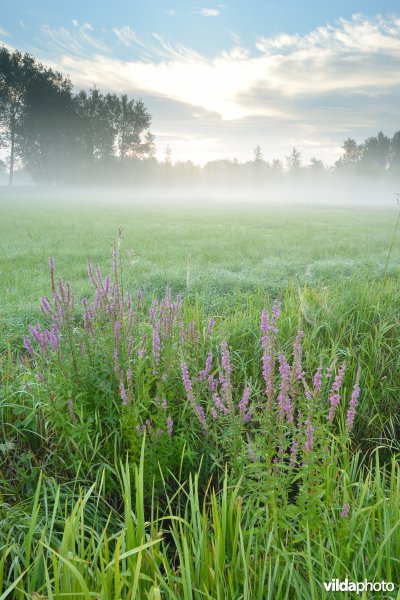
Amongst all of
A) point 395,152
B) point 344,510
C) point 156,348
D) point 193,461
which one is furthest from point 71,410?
point 395,152

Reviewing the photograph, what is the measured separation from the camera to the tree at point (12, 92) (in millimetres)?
60938

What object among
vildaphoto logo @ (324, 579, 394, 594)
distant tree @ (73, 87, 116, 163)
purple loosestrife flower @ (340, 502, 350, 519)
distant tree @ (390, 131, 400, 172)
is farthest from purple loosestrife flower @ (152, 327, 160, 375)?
distant tree @ (390, 131, 400, 172)

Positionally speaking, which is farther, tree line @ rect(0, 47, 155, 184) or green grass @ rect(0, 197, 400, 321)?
tree line @ rect(0, 47, 155, 184)

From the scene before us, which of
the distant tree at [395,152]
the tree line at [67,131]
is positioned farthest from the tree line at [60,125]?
the distant tree at [395,152]

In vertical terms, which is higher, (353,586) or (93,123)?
(93,123)

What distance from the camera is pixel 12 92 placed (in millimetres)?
62062

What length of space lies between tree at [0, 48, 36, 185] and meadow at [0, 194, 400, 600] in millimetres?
64394

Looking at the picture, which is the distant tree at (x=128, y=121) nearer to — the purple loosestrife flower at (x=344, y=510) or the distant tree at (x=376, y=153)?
the distant tree at (x=376, y=153)

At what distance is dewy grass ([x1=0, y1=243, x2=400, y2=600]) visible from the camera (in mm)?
1794

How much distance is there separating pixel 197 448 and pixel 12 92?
71.8 meters

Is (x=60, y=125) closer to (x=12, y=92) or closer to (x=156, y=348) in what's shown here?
(x=12, y=92)

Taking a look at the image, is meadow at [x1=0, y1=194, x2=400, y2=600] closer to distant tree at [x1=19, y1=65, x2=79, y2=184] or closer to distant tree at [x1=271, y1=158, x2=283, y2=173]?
distant tree at [x1=19, y1=65, x2=79, y2=184]

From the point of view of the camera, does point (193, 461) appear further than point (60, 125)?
No

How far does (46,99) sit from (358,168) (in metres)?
84.2
